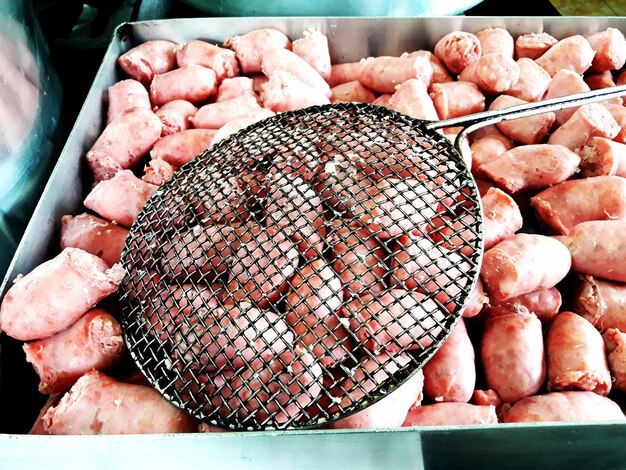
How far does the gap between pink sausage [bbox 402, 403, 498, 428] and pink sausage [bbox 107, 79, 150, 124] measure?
49.5 inches

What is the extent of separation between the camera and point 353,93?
5.95ft

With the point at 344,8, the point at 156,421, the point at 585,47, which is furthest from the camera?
the point at 344,8

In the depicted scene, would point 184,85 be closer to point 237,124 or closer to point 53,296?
point 237,124

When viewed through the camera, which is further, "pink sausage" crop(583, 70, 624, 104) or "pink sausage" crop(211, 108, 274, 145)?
"pink sausage" crop(583, 70, 624, 104)

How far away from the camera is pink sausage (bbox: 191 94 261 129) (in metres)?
1.68

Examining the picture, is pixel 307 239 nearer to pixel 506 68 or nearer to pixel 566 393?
pixel 566 393

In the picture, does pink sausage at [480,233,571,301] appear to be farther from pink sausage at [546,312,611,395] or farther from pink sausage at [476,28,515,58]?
pink sausage at [476,28,515,58]

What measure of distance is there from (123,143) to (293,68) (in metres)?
0.60

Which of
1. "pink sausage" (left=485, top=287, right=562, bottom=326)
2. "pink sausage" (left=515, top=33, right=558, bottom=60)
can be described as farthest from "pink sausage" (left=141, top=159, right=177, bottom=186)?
"pink sausage" (left=515, top=33, right=558, bottom=60)

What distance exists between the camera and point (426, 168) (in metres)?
1.22

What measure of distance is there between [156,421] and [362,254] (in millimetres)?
535

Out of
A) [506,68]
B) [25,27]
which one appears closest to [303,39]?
[506,68]

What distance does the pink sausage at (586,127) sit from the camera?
151 cm

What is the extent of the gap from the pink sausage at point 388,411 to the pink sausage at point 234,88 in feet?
3.74
